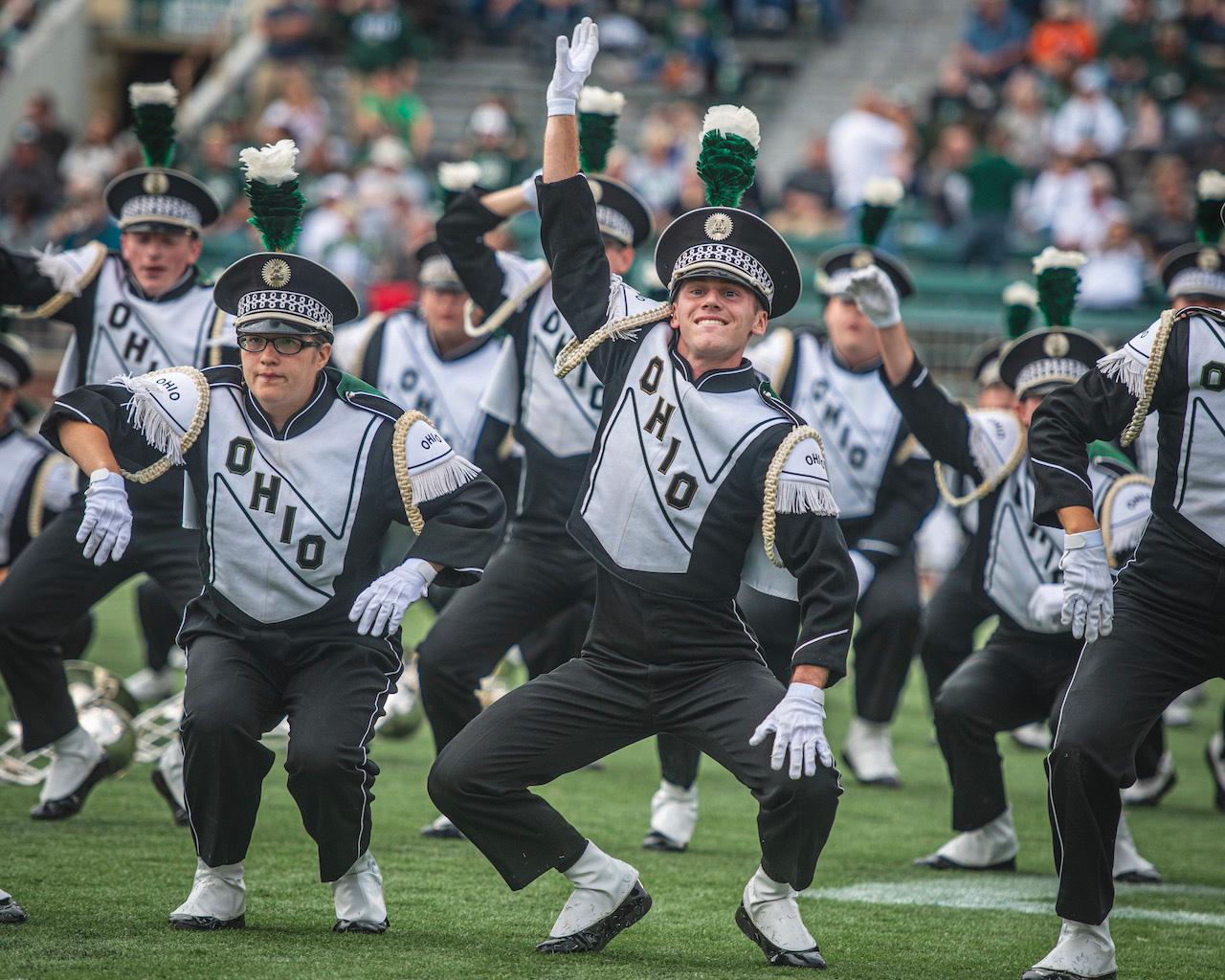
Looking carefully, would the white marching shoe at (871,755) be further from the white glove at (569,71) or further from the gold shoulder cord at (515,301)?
the white glove at (569,71)

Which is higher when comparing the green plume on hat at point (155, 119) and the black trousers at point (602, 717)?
the green plume on hat at point (155, 119)

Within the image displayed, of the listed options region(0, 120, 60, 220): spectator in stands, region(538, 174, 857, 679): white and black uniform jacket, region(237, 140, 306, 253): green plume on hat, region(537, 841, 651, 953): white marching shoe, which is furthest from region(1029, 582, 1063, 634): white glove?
region(0, 120, 60, 220): spectator in stands

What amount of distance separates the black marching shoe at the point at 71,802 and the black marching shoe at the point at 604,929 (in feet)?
7.52

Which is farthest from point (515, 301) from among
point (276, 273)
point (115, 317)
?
point (276, 273)

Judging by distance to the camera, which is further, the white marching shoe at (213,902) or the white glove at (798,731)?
the white marching shoe at (213,902)

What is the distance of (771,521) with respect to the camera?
4598mm

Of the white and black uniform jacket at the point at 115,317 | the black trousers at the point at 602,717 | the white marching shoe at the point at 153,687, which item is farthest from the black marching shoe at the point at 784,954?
the white marching shoe at the point at 153,687

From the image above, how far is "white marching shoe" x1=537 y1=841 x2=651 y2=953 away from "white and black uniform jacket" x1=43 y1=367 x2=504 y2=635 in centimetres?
86

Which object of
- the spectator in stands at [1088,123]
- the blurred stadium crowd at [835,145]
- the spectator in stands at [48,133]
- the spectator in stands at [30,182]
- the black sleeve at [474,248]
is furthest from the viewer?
the spectator in stands at [48,133]

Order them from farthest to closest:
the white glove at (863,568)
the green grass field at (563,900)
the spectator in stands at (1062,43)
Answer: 1. the spectator in stands at (1062,43)
2. the white glove at (863,568)
3. the green grass field at (563,900)

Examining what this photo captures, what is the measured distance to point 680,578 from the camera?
473 cm

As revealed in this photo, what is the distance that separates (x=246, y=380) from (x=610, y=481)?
3.59ft

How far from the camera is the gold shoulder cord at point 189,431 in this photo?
193 inches

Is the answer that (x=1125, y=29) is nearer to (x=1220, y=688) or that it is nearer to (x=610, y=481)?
(x=1220, y=688)
